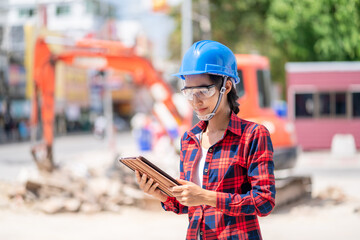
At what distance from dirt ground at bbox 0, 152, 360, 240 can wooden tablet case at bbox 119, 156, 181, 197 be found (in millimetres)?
4875

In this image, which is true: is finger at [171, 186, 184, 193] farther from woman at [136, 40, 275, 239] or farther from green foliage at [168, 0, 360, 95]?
green foliage at [168, 0, 360, 95]

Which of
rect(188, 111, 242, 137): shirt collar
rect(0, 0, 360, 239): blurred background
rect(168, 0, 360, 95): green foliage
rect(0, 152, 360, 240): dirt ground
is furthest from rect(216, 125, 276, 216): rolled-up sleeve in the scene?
rect(0, 152, 360, 240): dirt ground

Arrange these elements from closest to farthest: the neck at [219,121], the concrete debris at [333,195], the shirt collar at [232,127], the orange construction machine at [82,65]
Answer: the shirt collar at [232,127] < the neck at [219,121] < the concrete debris at [333,195] < the orange construction machine at [82,65]

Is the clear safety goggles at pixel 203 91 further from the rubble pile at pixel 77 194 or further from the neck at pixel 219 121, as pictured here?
the rubble pile at pixel 77 194

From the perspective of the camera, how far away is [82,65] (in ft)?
37.4

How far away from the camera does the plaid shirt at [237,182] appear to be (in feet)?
7.14

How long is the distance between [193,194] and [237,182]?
24cm

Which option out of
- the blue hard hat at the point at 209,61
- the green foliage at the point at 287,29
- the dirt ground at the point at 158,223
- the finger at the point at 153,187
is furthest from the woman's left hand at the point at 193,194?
the dirt ground at the point at 158,223

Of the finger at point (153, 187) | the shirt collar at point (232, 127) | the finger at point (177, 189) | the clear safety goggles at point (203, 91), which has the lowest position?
the finger at point (153, 187)

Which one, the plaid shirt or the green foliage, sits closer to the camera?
the plaid shirt

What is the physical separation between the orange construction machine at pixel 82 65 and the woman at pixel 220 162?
8.68 metres

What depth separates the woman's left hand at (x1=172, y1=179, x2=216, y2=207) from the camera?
6.98ft

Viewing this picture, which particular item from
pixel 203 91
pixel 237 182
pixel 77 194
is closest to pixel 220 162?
pixel 237 182

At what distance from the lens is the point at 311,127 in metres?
19.3
